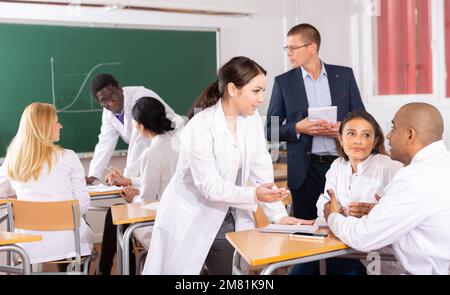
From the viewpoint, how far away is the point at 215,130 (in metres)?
2.20

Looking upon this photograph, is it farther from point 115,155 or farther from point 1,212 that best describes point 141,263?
point 1,212

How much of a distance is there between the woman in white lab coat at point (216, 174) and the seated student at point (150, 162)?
0.52 m

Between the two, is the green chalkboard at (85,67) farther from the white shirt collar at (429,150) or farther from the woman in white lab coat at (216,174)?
the white shirt collar at (429,150)

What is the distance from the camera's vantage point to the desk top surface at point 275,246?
1715mm

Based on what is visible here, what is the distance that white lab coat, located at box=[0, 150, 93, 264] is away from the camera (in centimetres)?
260

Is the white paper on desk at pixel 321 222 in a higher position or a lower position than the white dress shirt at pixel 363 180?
lower

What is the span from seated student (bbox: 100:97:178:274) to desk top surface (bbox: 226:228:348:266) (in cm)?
93

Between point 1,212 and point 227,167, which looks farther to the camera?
point 1,212

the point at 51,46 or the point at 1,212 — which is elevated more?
the point at 51,46

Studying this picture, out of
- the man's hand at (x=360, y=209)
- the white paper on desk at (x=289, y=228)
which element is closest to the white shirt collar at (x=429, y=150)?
the man's hand at (x=360, y=209)

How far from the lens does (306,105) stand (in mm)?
3088
